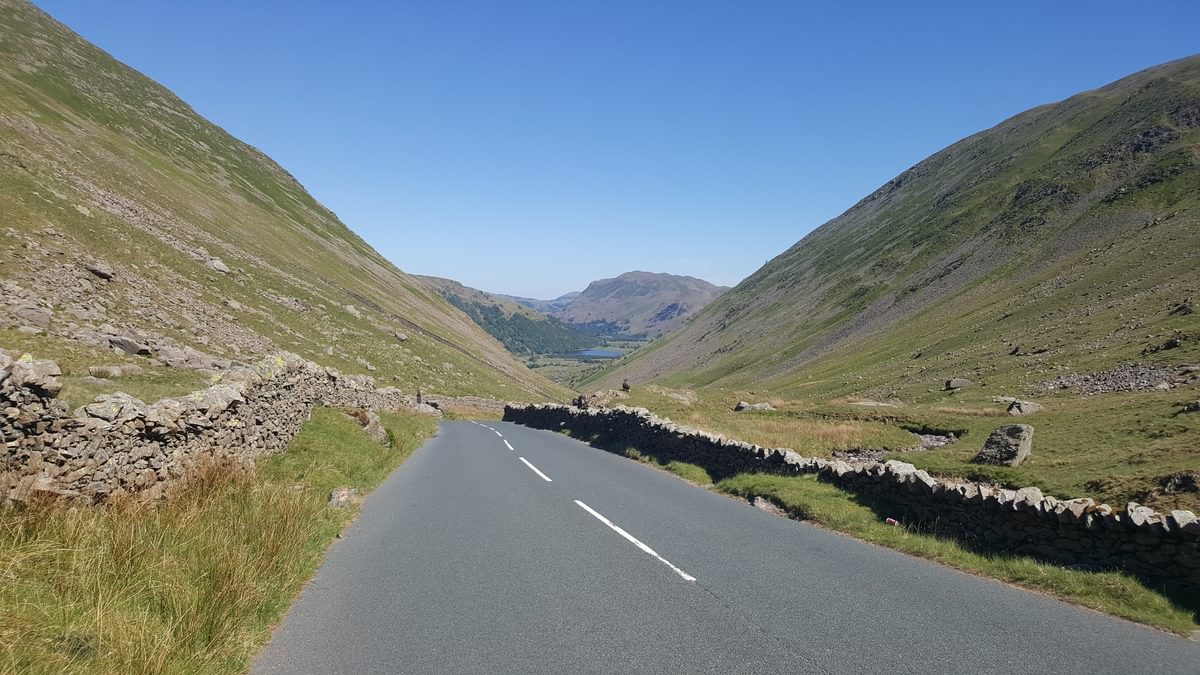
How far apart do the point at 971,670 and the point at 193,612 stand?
7.25 metres

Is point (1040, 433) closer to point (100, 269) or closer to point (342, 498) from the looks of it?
point (342, 498)

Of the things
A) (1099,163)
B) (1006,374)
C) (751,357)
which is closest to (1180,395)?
(1006,374)

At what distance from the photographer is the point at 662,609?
6.93 m

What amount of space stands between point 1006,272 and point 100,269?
102780 mm

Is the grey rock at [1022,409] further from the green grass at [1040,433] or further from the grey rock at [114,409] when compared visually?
the grey rock at [114,409]

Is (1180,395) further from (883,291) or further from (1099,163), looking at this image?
(1099,163)

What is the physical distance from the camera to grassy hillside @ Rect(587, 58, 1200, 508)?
22816 mm

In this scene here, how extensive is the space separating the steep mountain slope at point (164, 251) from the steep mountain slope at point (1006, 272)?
163 feet

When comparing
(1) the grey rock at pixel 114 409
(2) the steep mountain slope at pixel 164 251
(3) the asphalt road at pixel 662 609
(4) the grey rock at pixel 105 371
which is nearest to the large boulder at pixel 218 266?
(2) the steep mountain slope at pixel 164 251

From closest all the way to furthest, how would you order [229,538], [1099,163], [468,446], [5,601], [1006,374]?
[5,601] → [229,538] → [468,446] → [1006,374] → [1099,163]

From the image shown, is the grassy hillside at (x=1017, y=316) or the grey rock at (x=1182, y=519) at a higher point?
the grassy hillside at (x=1017, y=316)

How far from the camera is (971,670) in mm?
5496

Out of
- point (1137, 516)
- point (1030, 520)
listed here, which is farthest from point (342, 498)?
point (1137, 516)

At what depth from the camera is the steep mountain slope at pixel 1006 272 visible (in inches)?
2024
